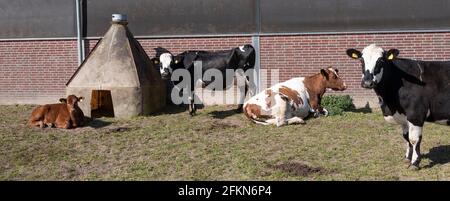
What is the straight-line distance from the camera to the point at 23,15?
1337 cm

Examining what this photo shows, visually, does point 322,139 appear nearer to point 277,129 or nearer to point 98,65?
point 277,129

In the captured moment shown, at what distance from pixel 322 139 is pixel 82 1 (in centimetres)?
794

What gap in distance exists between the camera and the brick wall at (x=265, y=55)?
38.1 ft

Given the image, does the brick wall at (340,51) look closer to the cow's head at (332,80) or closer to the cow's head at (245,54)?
the cow's head at (245,54)

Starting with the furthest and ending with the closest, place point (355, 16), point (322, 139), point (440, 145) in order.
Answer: point (355, 16), point (322, 139), point (440, 145)

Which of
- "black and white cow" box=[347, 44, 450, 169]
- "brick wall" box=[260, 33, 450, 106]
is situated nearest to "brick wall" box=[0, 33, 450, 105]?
"brick wall" box=[260, 33, 450, 106]

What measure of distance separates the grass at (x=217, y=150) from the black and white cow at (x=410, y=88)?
68 centimetres

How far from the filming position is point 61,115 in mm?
9648

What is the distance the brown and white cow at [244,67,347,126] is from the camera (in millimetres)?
9719

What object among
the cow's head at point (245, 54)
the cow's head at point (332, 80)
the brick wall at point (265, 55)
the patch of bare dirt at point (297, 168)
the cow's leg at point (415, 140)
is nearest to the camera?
the cow's leg at point (415, 140)

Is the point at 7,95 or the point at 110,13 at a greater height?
the point at 110,13

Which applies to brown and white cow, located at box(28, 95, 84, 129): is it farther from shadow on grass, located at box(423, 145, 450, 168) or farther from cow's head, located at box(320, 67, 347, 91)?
shadow on grass, located at box(423, 145, 450, 168)

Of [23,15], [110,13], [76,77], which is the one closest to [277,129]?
[76,77]

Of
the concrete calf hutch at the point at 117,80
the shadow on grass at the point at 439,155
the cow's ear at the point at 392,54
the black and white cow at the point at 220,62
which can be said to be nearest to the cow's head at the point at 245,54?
the black and white cow at the point at 220,62
